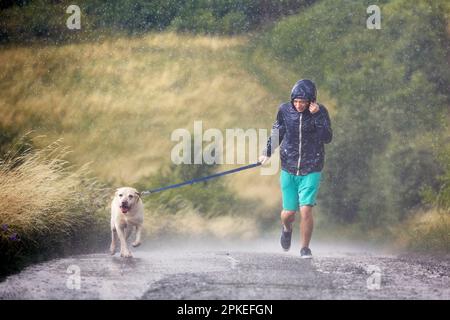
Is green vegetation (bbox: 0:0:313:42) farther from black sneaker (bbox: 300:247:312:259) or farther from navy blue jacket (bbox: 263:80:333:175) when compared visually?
black sneaker (bbox: 300:247:312:259)

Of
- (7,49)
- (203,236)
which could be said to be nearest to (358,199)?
(203,236)

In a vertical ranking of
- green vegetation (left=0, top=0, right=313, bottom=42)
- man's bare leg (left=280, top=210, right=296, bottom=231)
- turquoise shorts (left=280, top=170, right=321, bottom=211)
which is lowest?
man's bare leg (left=280, top=210, right=296, bottom=231)

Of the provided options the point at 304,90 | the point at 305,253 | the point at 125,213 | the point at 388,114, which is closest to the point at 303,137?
the point at 304,90

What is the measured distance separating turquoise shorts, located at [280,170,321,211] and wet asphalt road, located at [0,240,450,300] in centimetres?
66

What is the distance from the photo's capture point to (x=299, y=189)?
1048cm

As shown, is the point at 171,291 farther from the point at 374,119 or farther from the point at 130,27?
the point at 130,27

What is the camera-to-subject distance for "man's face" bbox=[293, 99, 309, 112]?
400 inches

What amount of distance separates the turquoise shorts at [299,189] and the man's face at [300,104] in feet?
2.43

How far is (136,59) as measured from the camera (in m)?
15.4

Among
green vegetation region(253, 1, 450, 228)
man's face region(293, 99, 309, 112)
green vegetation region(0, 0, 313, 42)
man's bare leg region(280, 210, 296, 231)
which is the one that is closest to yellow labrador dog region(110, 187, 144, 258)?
man's bare leg region(280, 210, 296, 231)

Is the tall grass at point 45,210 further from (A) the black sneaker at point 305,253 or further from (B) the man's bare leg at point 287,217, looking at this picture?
(A) the black sneaker at point 305,253

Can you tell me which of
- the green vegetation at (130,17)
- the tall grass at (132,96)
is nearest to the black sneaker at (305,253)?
the tall grass at (132,96)

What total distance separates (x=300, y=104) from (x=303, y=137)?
14.7 inches

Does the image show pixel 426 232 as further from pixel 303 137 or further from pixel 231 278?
pixel 231 278
